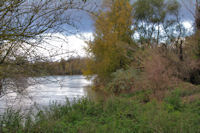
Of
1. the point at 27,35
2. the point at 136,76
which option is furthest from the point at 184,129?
the point at 136,76

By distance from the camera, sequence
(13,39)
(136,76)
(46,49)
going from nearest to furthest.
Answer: (13,39) < (46,49) < (136,76)

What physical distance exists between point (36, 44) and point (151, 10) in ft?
86.2

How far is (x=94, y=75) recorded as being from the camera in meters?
21.6

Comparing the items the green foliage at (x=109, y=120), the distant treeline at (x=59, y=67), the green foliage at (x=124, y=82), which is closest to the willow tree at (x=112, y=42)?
the green foliage at (x=124, y=82)

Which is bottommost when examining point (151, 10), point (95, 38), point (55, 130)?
point (55, 130)

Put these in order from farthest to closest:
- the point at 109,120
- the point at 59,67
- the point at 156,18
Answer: the point at 156,18 → the point at 109,120 → the point at 59,67

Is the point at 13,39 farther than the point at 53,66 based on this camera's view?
No

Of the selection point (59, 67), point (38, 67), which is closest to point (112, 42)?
point (59, 67)

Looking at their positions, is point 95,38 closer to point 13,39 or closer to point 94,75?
point 94,75

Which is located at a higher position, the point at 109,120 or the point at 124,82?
the point at 124,82

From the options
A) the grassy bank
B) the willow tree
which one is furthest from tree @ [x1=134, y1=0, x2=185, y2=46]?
Answer: the grassy bank

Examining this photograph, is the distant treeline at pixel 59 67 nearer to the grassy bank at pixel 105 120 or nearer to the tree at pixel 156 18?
the grassy bank at pixel 105 120

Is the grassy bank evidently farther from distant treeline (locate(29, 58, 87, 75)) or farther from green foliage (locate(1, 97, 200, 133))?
distant treeline (locate(29, 58, 87, 75))

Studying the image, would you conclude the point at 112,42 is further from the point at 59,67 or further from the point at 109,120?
the point at 59,67
